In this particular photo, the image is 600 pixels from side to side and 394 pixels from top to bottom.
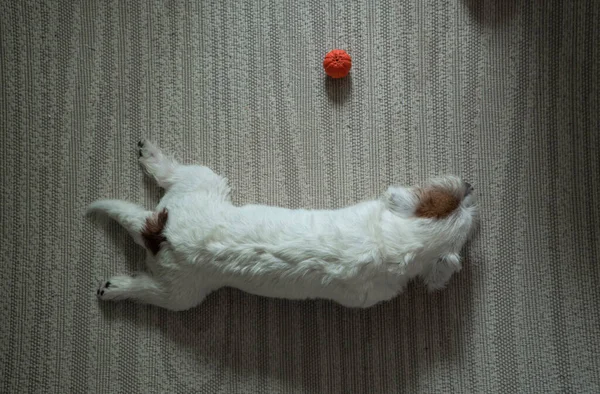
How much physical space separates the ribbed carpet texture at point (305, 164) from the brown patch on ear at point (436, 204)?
0.78 ft

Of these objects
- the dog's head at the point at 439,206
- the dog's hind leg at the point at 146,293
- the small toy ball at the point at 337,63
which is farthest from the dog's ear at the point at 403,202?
the dog's hind leg at the point at 146,293

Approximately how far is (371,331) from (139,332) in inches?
30.3

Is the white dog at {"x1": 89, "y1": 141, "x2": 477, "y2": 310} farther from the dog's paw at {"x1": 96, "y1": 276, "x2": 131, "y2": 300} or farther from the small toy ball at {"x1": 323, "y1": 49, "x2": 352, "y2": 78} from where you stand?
the small toy ball at {"x1": 323, "y1": 49, "x2": 352, "y2": 78}

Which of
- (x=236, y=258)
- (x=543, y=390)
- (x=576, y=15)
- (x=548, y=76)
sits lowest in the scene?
(x=543, y=390)

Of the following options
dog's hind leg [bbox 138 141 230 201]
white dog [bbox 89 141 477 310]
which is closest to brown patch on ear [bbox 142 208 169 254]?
white dog [bbox 89 141 477 310]

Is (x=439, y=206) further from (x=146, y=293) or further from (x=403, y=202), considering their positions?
(x=146, y=293)

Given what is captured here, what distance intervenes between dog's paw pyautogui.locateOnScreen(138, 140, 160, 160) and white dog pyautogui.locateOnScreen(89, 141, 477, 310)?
0.21 m

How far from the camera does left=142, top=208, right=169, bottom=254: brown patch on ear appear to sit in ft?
3.94

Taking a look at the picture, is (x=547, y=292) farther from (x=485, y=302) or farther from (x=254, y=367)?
(x=254, y=367)

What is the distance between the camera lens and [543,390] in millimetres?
1375

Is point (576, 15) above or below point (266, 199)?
above

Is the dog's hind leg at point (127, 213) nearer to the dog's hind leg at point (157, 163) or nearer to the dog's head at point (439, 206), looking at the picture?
the dog's hind leg at point (157, 163)

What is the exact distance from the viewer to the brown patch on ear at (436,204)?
3.82 ft

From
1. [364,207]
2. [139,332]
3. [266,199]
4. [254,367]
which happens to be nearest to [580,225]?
[364,207]
